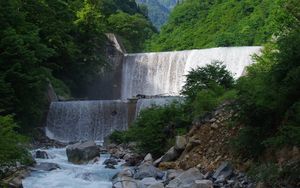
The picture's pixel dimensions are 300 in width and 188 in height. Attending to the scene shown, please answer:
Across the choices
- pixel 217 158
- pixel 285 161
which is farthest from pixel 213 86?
pixel 285 161

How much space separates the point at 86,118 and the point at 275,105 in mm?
17624

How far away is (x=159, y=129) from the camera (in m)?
16.4

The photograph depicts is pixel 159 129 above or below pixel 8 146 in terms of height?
below

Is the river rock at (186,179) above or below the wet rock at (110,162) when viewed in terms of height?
above

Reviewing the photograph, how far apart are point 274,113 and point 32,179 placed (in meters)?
6.98

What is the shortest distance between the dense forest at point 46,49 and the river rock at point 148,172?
11.9 feet

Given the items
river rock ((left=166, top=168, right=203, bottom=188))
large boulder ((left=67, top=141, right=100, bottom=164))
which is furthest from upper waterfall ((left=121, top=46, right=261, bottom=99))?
river rock ((left=166, top=168, right=203, bottom=188))

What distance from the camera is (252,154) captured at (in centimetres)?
1152

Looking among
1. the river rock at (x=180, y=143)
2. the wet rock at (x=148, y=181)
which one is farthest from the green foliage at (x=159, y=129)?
the wet rock at (x=148, y=181)

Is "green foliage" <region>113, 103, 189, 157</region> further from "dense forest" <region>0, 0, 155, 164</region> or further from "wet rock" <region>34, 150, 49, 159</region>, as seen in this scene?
"dense forest" <region>0, 0, 155, 164</region>

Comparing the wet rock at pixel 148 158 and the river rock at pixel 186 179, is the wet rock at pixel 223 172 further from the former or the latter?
the wet rock at pixel 148 158

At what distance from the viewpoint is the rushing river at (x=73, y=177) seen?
13528 millimetres

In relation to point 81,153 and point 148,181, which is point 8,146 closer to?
point 148,181

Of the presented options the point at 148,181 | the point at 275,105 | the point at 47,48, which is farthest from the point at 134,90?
the point at 275,105
